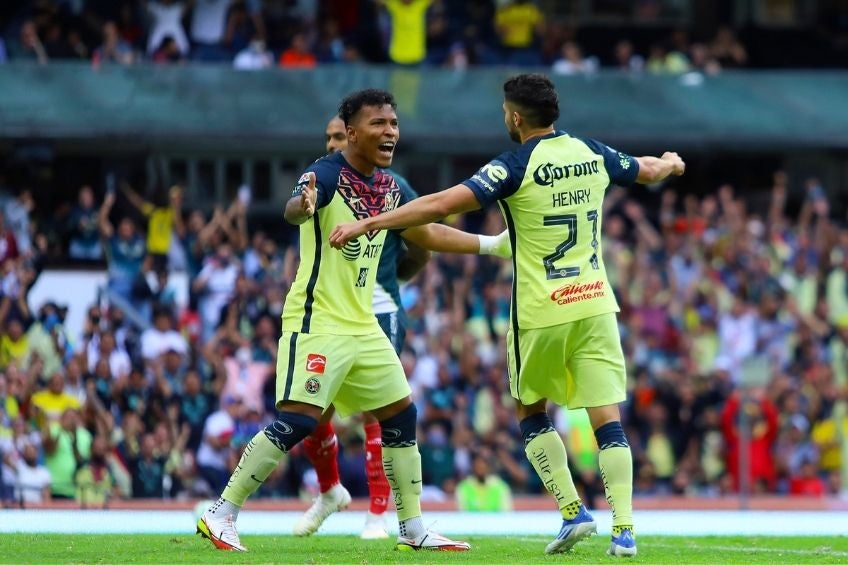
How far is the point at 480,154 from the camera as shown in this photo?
2312 cm

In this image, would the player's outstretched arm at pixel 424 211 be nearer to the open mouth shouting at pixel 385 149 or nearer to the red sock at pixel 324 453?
the open mouth shouting at pixel 385 149

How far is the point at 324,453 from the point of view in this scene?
1033 cm

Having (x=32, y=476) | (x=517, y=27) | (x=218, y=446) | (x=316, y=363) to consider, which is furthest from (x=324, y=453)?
(x=517, y=27)

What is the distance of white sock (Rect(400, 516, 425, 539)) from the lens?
9000mm

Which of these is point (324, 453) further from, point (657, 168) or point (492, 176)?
point (657, 168)

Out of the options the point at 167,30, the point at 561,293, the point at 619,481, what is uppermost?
the point at 167,30

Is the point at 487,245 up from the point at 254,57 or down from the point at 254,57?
down

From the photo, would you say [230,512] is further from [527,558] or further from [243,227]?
[243,227]

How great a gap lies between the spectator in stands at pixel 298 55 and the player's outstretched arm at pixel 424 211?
14.4m

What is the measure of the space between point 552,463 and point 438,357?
973cm

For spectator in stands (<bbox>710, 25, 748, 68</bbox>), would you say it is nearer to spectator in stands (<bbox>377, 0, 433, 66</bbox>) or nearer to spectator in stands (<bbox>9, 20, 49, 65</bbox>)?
spectator in stands (<bbox>377, 0, 433, 66</bbox>)

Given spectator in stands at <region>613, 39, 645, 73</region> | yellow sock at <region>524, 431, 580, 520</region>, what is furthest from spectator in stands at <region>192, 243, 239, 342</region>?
yellow sock at <region>524, 431, 580, 520</region>

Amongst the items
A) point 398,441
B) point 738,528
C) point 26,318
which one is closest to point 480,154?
point 26,318

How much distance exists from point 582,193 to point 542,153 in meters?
0.31
